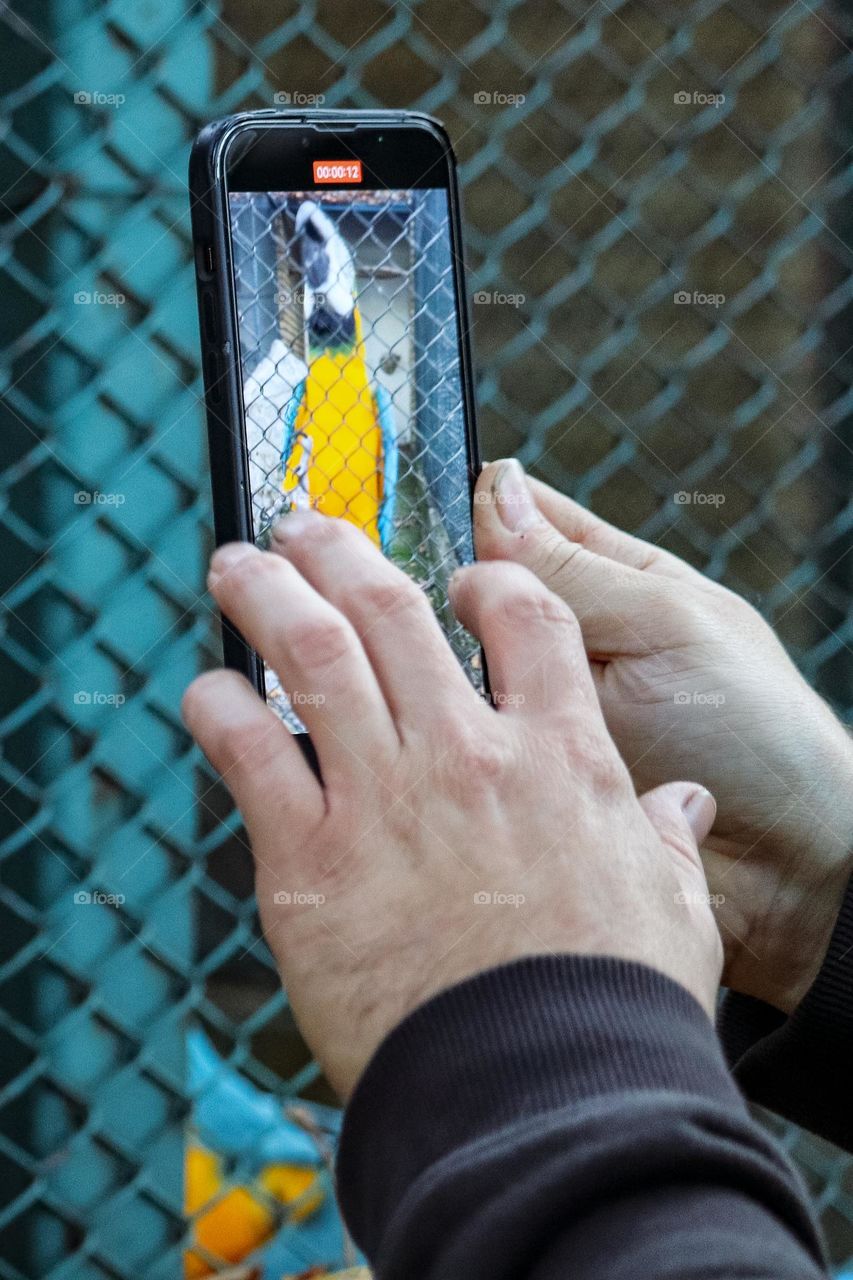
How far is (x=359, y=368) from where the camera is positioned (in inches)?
24.3

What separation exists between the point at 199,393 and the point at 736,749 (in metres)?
0.64

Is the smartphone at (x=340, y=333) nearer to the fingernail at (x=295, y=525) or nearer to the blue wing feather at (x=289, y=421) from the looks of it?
the blue wing feather at (x=289, y=421)

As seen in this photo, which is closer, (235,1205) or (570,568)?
(570,568)

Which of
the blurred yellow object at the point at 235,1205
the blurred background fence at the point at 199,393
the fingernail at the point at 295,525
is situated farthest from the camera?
the blurred yellow object at the point at 235,1205

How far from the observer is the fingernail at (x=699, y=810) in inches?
17.7

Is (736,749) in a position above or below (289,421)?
below

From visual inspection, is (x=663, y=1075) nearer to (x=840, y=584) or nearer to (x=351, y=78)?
(x=351, y=78)

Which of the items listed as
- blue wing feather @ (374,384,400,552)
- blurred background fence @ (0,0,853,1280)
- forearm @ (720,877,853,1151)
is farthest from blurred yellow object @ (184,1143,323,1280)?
blue wing feather @ (374,384,400,552)

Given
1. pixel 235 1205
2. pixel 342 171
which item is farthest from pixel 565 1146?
pixel 235 1205

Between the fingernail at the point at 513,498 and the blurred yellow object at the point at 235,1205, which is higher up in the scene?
the fingernail at the point at 513,498

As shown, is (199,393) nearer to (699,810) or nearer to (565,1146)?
(699,810)

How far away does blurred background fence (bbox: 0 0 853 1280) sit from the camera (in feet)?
3.55

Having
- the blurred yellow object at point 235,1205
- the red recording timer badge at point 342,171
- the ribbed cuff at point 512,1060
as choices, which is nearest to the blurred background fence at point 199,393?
the blurred yellow object at point 235,1205

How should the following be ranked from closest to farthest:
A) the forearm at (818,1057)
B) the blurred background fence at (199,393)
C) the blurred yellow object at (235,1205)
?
the forearm at (818,1057) < the blurred background fence at (199,393) < the blurred yellow object at (235,1205)
